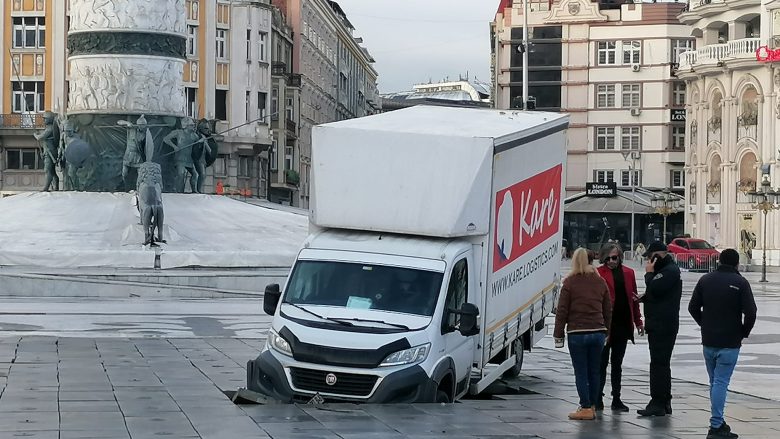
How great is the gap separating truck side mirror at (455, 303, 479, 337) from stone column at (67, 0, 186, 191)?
102 feet

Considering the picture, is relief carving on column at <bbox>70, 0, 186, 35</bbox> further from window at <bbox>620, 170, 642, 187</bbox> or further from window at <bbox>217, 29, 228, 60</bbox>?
window at <bbox>620, 170, 642, 187</bbox>

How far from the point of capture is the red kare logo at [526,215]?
1800cm

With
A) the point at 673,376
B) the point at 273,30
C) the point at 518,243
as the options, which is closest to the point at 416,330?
the point at 518,243

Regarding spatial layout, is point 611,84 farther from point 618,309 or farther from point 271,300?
point 271,300

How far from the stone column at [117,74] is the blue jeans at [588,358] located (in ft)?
104

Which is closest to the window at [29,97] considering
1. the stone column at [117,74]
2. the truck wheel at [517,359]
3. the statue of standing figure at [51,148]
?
the statue of standing figure at [51,148]

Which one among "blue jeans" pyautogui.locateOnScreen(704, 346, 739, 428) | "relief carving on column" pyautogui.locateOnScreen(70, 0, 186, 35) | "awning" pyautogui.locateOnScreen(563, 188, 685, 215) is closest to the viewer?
"blue jeans" pyautogui.locateOnScreen(704, 346, 739, 428)

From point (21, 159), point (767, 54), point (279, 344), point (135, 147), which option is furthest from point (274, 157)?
point (279, 344)

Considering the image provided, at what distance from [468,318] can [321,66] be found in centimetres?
9525

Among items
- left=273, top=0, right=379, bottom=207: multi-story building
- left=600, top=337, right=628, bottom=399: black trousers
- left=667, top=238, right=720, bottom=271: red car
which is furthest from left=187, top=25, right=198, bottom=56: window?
left=600, top=337, right=628, bottom=399: black trousers

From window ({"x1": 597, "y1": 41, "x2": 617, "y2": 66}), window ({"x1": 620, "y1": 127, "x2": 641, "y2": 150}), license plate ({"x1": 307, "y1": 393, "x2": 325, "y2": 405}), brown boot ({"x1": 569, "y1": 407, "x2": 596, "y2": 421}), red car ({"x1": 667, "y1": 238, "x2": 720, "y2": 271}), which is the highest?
window ({"x1": 597, "y1": 41, "x2": 617, "y2": 66})

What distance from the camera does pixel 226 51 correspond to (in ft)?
275

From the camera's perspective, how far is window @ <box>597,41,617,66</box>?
104250 millimetres

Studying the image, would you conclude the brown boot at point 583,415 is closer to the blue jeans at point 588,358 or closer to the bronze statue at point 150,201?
the blue jeans at point 588,358
